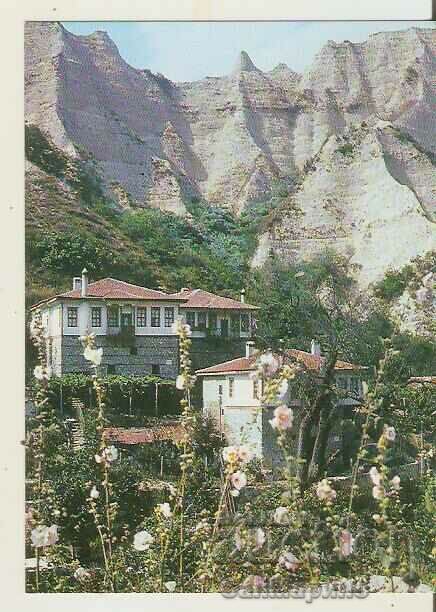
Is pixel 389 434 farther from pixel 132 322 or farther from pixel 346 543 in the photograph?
pixel 132 322

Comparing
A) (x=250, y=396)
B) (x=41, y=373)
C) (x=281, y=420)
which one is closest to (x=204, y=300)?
(x=250, y=396)

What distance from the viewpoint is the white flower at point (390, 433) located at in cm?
612

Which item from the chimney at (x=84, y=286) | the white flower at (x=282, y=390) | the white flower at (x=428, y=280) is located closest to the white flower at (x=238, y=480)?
the white flower at (x=282, y=390)

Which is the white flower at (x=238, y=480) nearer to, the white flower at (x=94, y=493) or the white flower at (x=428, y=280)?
the white flower at (x=94, y=493)

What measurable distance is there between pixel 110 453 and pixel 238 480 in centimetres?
81

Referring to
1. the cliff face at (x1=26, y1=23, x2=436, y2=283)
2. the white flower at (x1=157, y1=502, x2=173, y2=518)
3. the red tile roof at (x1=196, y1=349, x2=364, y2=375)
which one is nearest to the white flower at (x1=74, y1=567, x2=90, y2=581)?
the white flower at (x1=157, y1=502, x2=173, y2=518)

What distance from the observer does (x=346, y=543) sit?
603 cm

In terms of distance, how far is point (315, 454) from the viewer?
241 inches

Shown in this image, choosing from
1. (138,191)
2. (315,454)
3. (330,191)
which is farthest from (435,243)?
(138,191)

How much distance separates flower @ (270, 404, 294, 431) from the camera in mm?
6047

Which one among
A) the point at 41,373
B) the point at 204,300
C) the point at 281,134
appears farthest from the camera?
the point at 281,134

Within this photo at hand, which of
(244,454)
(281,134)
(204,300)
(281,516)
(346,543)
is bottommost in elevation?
(346,543)

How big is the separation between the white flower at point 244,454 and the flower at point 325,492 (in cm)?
47

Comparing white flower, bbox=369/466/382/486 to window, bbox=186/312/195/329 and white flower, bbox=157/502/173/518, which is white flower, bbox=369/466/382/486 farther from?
window, bbox=186/312/195/329
